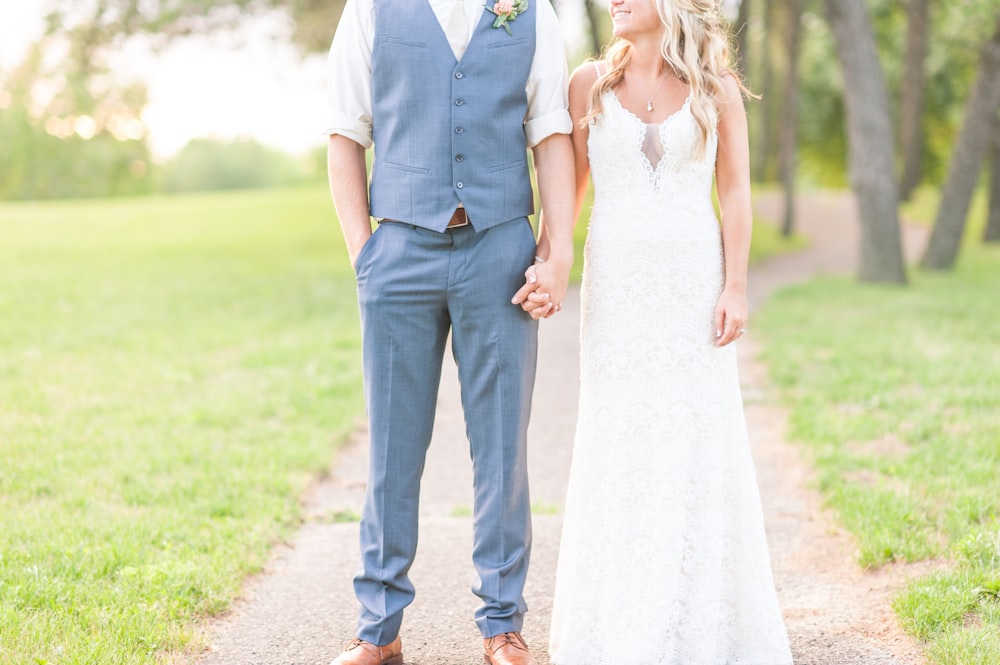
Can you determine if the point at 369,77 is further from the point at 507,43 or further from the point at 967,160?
the point at 967,160

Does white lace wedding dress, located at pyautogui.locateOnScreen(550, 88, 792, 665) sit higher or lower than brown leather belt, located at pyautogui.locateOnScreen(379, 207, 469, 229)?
lower

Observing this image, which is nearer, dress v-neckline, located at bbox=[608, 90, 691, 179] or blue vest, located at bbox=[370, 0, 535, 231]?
blue vest, located at bbox=[370, 0, 535, 231]

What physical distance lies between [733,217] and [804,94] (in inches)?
1279

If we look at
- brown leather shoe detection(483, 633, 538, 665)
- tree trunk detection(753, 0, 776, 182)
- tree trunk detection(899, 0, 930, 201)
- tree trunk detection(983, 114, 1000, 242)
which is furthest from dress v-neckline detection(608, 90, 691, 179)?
tree trunk detection(753, 0, 776, 182)

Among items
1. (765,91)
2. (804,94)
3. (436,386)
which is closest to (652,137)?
(436,386)

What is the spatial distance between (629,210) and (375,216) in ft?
2.51

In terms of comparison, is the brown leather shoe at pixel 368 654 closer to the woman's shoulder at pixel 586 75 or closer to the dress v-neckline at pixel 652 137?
the dress v-neckline at pixel 652 137

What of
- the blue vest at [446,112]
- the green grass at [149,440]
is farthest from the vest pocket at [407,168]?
the green grass at [149,440]

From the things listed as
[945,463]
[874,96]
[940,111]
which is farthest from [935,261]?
[940,111]

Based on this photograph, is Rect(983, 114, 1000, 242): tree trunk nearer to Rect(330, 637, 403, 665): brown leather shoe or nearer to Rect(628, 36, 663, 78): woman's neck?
Rect(628, 36, 663, 78): woman's neck

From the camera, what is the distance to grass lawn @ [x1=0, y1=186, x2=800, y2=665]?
3422mm

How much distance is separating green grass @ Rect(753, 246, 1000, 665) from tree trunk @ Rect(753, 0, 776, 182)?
1473 cm

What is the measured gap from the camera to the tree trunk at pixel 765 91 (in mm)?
24517

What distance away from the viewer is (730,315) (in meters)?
2.97
